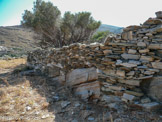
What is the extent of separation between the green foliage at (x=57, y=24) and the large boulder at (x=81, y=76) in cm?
464

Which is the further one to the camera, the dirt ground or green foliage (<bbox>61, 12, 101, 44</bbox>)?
green foliage (<bbox>61, 12, 101, 44</bbox>)

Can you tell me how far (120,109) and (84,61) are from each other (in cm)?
174

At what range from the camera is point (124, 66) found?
2.66 meters

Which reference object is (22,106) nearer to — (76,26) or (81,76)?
(81,76)

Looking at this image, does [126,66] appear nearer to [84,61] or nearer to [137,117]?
[137,117]

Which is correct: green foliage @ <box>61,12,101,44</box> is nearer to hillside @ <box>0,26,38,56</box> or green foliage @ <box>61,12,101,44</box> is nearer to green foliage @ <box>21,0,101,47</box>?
green foliage @ <box>21,0,101,47</box>

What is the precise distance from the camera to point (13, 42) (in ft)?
78.6

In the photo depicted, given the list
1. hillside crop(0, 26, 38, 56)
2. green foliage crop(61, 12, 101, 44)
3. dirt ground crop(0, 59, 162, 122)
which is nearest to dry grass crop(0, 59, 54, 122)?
dirt ground crop(0, 59, 162, 122)

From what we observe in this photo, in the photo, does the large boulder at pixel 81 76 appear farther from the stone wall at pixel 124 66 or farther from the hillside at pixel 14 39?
the hillside at pixel 14 39

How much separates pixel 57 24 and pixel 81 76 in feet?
19.6

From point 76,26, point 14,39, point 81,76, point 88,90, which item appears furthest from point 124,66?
point 14,39

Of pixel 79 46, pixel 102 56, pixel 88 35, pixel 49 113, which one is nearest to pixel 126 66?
pixel 102 56

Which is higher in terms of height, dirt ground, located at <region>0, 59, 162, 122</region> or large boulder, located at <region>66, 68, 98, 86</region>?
large boulder, located at <region>66, 68, 98, 86</region>

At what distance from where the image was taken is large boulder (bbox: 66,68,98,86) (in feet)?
11.6
